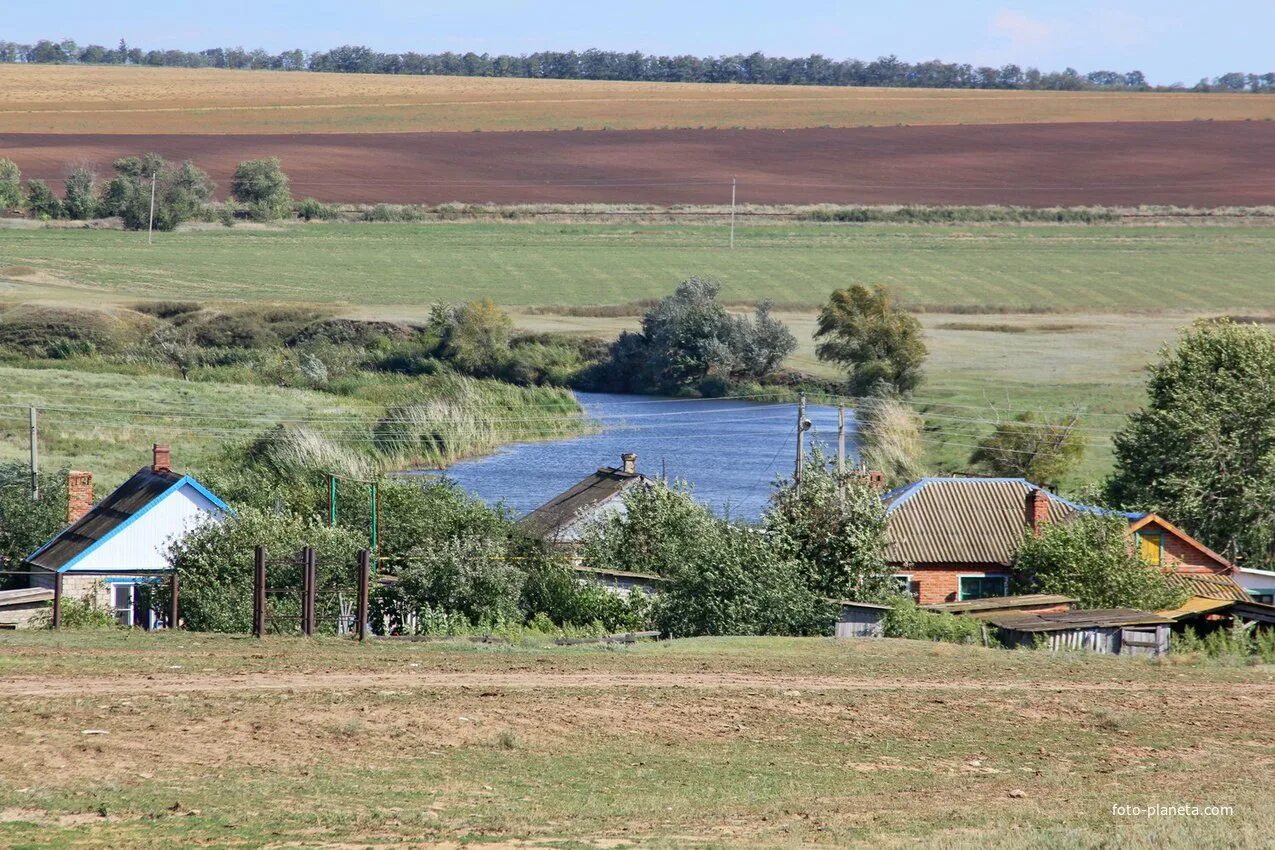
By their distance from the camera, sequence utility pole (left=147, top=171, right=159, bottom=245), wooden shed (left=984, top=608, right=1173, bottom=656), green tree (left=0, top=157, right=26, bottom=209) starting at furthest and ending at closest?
green tree (left=0, top=157, right=26, bottom=209) < utility pole (left=147, top=171, right=159, bottom=245) < wooden shed (left=984, top=608, right=1173, bottom=656)

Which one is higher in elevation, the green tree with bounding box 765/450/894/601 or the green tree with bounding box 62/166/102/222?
the green tree with bounding box 62/166/102/222

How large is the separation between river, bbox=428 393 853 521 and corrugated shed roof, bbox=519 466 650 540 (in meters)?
4.86

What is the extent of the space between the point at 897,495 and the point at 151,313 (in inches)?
1914

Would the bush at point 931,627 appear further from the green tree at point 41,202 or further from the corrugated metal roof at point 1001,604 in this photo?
the green tree at point 41,202

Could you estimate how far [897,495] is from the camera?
37.3m

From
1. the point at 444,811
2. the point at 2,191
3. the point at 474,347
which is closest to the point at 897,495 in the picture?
the point at 444,811

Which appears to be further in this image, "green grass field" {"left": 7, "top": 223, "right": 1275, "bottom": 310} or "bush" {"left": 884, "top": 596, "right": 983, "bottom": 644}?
"green grass field" {"left": 7, "top": 223, "right": 1275, "bottom": 310}

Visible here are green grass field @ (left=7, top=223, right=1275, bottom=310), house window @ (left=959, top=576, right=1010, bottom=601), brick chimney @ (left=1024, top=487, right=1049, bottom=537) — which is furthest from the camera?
green grass field @ (left=7, top=223, right=1275, bottom=310)

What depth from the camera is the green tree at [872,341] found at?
63375 millimetres

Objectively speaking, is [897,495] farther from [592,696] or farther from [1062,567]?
[592,696]

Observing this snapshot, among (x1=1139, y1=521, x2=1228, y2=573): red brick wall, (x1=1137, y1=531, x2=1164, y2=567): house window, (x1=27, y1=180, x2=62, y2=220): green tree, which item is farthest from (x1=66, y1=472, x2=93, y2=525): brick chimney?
(x1=27, y1=180, x2=62, y2=220): green tree

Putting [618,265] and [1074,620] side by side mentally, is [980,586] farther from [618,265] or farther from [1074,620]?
[618,265]

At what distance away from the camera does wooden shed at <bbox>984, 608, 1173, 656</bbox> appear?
23.9 m

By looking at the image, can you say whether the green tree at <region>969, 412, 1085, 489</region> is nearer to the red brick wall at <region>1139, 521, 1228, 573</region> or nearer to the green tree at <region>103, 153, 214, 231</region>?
the red brick wall at <region>1139, 521, 1228, 573</region>
